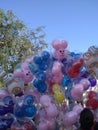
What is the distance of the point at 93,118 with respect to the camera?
4621 millimetres

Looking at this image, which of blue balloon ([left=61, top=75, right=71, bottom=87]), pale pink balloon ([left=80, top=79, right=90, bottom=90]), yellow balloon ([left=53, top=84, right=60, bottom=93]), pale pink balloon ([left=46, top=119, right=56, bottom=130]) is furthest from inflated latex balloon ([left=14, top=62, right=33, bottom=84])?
pale pink balloon ([left=80, top=79, right=90, bottom=90])

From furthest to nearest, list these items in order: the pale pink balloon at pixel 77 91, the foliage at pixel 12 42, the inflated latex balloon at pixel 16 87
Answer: the foliage at pixel 12 42 < the inflated latex balloon at pixel 16 87 < the pale pink balloon at pixel 77 91

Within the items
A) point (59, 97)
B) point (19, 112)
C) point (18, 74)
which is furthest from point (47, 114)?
point (18, 74)

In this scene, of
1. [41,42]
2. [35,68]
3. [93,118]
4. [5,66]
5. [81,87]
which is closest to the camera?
[93,118]

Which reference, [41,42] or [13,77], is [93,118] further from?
[41,42]

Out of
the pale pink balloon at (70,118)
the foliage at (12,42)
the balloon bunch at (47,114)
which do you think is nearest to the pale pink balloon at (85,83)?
the pale pink balloon at (70,118)

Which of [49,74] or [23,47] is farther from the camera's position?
[23,47]

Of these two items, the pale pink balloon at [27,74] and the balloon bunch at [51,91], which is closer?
the balloon bunch at [51,91]

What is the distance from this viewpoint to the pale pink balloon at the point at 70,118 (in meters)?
5.06

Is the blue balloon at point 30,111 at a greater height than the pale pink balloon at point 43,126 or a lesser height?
greater

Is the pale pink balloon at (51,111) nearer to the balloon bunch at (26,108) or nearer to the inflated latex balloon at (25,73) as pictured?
the balloon bunch at (26,108)

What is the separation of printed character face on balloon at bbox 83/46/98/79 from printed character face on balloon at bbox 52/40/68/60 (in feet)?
1.26

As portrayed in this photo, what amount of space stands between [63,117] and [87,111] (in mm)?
662

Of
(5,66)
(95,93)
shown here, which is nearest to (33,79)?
(95,93)
